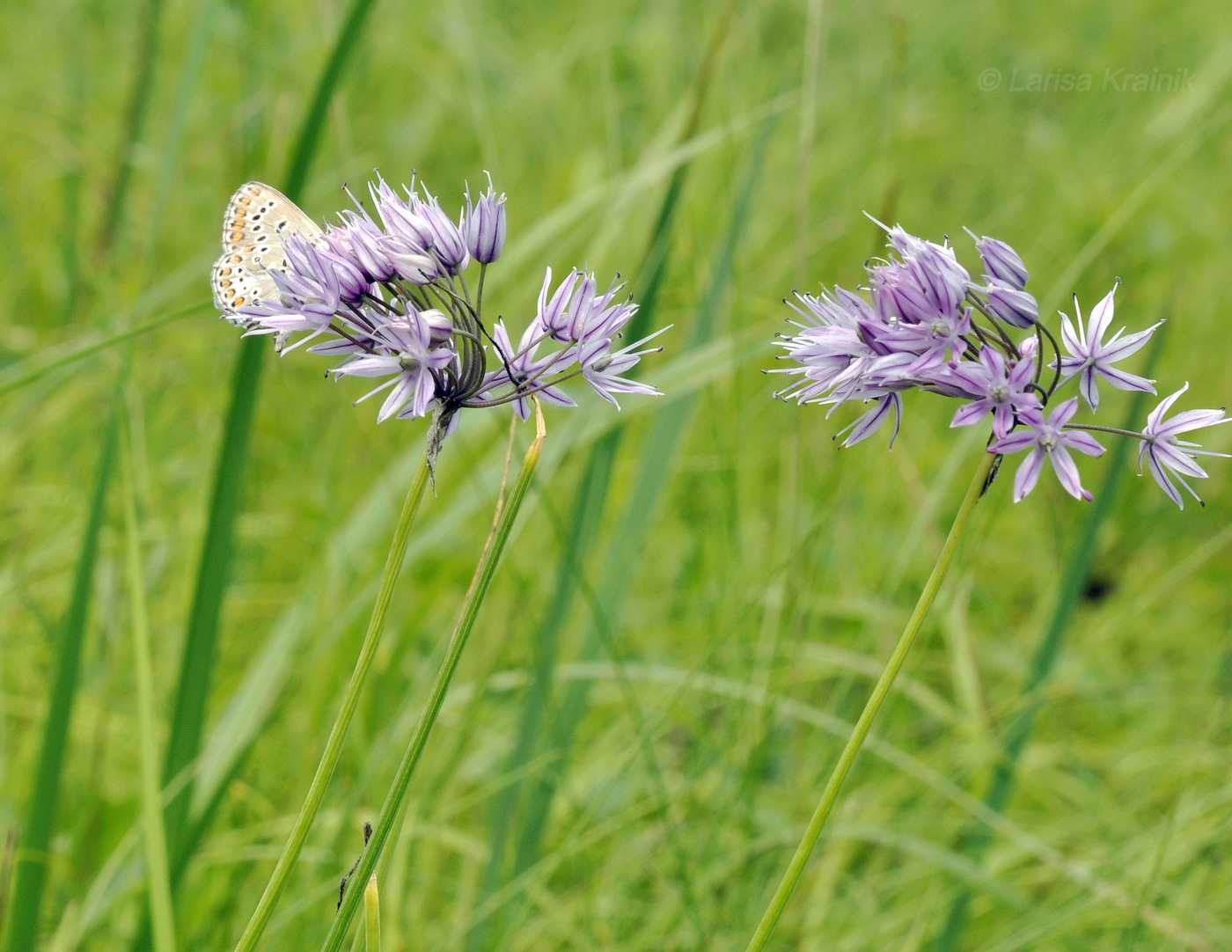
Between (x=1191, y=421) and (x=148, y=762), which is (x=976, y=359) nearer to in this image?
(x=1191, y=421)

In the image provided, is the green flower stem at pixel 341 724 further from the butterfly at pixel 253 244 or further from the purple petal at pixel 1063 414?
the purple petal at pixel 1063 414

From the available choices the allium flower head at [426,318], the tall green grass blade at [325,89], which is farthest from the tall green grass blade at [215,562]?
the allium flower head at [426,318]

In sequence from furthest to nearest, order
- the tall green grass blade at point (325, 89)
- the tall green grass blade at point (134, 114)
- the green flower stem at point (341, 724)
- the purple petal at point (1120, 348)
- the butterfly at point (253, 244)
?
the tall green grass blade at point (134, 114) < the tall green grass blade at point (325, 89) < the butterfly at point (253, 244) < the purple petal at point (1120, 348) < the green flower stem at point (341, 724)

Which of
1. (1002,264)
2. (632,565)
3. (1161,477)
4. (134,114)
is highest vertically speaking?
(134,114)

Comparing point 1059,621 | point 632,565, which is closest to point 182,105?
point 632,565

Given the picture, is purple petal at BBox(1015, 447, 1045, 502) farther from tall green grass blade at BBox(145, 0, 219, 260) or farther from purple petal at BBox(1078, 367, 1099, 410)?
tall green grass blade at BBox(145, 0, 219, 260)

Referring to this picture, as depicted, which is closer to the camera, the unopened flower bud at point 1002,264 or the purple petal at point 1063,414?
the purple petal at point 1063,414

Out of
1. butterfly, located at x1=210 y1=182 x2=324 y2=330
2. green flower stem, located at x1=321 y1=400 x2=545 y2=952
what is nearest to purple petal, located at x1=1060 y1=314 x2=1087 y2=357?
green flower stem, located at x1=321 y1=400 x2=545 y2=952
